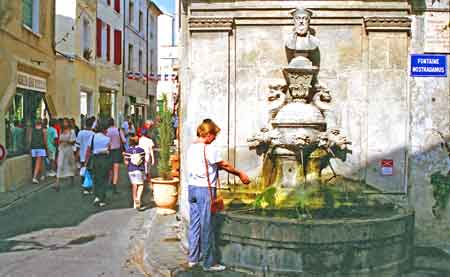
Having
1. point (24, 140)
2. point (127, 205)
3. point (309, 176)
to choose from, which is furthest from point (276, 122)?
point (24, 140)

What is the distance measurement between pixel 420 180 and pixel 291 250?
294cm

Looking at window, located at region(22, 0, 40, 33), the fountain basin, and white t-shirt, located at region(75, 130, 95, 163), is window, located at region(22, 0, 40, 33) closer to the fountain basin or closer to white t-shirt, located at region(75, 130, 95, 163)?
white t-shirt, located at region(75, 130, 95, 163)

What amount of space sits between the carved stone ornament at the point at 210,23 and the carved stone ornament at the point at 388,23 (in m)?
1.85

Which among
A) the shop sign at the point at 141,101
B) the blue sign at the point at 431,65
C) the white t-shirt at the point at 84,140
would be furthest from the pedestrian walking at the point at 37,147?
the shop sign at the point at 141,101

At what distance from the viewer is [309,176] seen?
7.65 meters

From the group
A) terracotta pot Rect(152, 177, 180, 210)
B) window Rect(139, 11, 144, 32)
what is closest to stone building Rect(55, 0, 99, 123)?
terracotta pot Rect(152, 177, 180, 210)

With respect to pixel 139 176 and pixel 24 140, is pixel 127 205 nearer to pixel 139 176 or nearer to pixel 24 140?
pixel 139 176

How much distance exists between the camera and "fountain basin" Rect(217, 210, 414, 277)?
20.1 ft

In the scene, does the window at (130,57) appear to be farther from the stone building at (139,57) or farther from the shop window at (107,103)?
the shop window at (107,103)

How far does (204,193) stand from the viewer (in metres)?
6.60

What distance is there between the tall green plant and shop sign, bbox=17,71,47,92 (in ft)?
16.0

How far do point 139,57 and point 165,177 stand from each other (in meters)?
27.1

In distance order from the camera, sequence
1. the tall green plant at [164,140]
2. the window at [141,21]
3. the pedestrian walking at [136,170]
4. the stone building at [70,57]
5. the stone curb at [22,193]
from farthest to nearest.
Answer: the window at [141,21] → the stone building at [70,57] → the stone curb at [22,193] → the pedestrian walking at [136,170] → the tall green plant at [164,140]

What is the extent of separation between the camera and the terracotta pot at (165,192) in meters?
10.6
